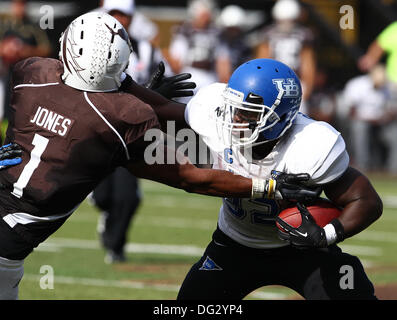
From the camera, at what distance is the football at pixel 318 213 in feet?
13.1

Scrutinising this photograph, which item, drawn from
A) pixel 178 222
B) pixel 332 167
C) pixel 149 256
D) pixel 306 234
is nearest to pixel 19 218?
pixel 306 234

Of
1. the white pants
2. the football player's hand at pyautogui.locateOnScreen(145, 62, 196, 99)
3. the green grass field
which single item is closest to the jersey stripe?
the white pants

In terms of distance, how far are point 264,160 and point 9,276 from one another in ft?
4.15

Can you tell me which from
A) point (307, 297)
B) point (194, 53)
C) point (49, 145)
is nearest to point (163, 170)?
point (49, 145)

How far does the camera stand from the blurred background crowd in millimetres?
11273

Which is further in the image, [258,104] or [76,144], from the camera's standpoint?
[258,104]

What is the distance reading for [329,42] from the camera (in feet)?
49.8

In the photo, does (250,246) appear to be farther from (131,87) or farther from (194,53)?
(194,53)

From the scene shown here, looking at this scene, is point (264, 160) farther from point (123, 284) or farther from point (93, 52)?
point (123, 284)

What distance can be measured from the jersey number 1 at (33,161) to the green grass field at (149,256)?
6.36 ft

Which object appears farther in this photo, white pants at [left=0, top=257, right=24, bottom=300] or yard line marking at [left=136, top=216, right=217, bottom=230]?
yard line marking at [left=136, top=216, right=217, bottom=230]

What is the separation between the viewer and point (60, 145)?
153 inches

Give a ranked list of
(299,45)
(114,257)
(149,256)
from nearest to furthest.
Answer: (114,257) → (149,256) → (299,45)

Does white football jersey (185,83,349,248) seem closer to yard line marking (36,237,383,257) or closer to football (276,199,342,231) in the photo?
football (276,199,342,231)
